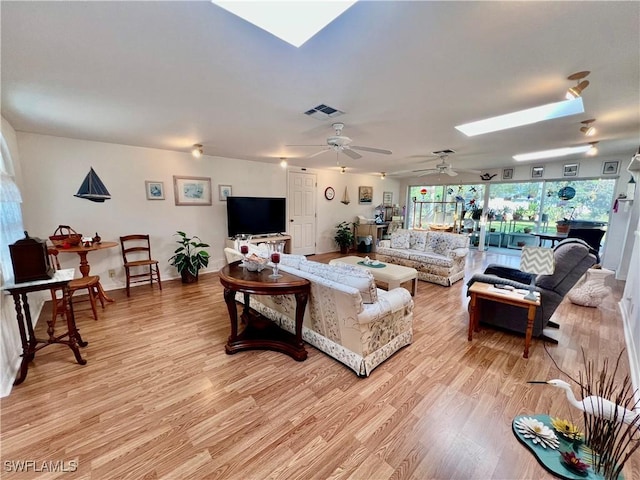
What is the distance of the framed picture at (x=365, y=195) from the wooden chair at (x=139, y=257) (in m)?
5.84

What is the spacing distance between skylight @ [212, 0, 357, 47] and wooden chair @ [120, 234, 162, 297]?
13.1 feet

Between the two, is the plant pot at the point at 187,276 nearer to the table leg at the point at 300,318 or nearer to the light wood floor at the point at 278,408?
the light wood floor at the point at 278,408

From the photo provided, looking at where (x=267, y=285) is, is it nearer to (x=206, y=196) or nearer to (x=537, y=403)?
(x=537, y=403)

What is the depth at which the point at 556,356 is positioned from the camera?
2.54 m

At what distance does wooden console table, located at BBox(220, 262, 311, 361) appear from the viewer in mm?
2271

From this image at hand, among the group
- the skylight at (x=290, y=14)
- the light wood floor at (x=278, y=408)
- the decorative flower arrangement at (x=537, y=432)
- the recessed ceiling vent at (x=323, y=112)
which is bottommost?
the light wood floor at (x=278, y=408)

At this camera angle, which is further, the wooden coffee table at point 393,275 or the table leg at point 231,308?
the wooden coffee table at point 393,275

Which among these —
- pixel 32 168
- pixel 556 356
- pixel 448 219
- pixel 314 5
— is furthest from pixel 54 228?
pixel 448 219

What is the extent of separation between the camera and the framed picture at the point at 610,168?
5.36 m

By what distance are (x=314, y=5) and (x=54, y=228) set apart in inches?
186

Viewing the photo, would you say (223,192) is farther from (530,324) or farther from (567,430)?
(567,430)

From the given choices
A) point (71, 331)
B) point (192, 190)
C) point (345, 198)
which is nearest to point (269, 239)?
point (192, 190)

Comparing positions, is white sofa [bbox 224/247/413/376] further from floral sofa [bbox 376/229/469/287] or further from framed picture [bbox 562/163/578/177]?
→ framed picture [bbox 562/163/578/177]

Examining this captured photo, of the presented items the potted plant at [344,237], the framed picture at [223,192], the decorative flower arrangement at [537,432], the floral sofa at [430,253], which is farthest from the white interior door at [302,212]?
the decorative flower arrangement at [537,432]
